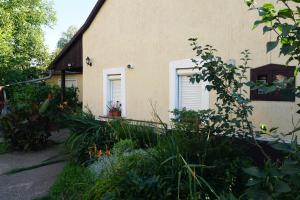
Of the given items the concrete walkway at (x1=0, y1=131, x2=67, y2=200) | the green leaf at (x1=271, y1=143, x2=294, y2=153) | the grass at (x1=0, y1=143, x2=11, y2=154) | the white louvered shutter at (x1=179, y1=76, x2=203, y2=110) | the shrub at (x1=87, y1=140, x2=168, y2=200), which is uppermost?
the white louvered shutter at (x1=179, y1=76, x2=203, y2=110)

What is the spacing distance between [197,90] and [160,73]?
1.19 meters

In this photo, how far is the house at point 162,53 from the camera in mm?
6250

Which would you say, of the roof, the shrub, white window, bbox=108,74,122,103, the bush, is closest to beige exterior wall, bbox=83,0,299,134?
the roof

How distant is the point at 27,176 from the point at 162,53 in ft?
12.4

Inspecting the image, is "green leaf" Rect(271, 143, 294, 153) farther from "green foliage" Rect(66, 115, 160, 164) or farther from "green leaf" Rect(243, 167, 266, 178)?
"green foliage" Rect(66, 115, 160, 164)

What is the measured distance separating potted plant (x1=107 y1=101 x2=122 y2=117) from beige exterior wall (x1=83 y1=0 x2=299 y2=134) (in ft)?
1.45

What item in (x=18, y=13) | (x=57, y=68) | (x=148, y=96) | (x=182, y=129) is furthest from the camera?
(x=18, y=13)

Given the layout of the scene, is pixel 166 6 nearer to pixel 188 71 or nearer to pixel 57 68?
pixel 188 71

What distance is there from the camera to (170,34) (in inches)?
321

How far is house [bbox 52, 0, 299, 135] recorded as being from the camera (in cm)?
625

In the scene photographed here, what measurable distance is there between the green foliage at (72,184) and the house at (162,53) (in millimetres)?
2421

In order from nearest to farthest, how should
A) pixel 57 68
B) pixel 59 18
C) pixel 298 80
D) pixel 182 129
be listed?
pixel 182 129, pixel 298 80, pixel 57 68, pixel 59 18

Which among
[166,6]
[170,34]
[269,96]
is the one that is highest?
[166,6]

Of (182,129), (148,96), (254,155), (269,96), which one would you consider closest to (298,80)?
(269,96)
